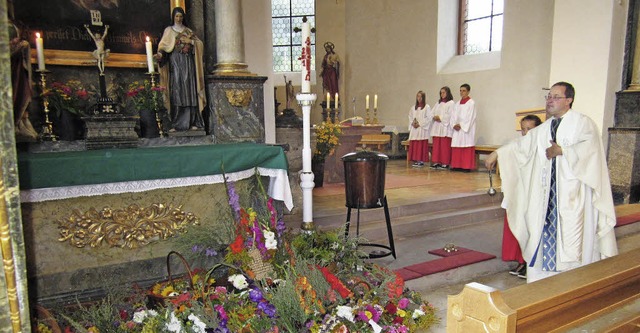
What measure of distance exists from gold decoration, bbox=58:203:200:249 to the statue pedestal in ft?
4.01

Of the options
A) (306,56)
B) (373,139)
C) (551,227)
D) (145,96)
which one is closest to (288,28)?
(373,139)

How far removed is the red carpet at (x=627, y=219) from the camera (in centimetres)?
579

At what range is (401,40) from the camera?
1285 centimetres

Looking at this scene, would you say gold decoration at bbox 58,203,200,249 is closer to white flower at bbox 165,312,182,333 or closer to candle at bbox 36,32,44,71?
white flower at bbox 165,312,182,333

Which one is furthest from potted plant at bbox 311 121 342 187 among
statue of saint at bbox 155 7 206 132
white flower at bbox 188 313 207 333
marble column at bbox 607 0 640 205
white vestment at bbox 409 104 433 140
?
marble column at bbox 607 0 640 205

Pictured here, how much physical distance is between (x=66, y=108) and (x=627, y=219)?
694 centimetres

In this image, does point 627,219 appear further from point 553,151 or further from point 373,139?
point 373,139

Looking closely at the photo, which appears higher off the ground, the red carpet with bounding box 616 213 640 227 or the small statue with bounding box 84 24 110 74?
the small statue with bounding box 84 24 110 74

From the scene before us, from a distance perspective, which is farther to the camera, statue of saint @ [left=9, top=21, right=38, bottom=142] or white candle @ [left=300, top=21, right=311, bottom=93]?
statue of saint @ [left=9, top=21, right=38, bottom=142]

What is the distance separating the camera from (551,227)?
3.75 m

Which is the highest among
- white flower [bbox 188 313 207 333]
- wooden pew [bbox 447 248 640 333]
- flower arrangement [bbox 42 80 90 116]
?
flower arrangement [bbox 42 80 90 116]

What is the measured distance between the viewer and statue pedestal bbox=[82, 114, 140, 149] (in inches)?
→ 157

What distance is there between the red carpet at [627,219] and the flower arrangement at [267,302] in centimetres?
404

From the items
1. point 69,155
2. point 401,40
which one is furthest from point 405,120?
point 69,155
